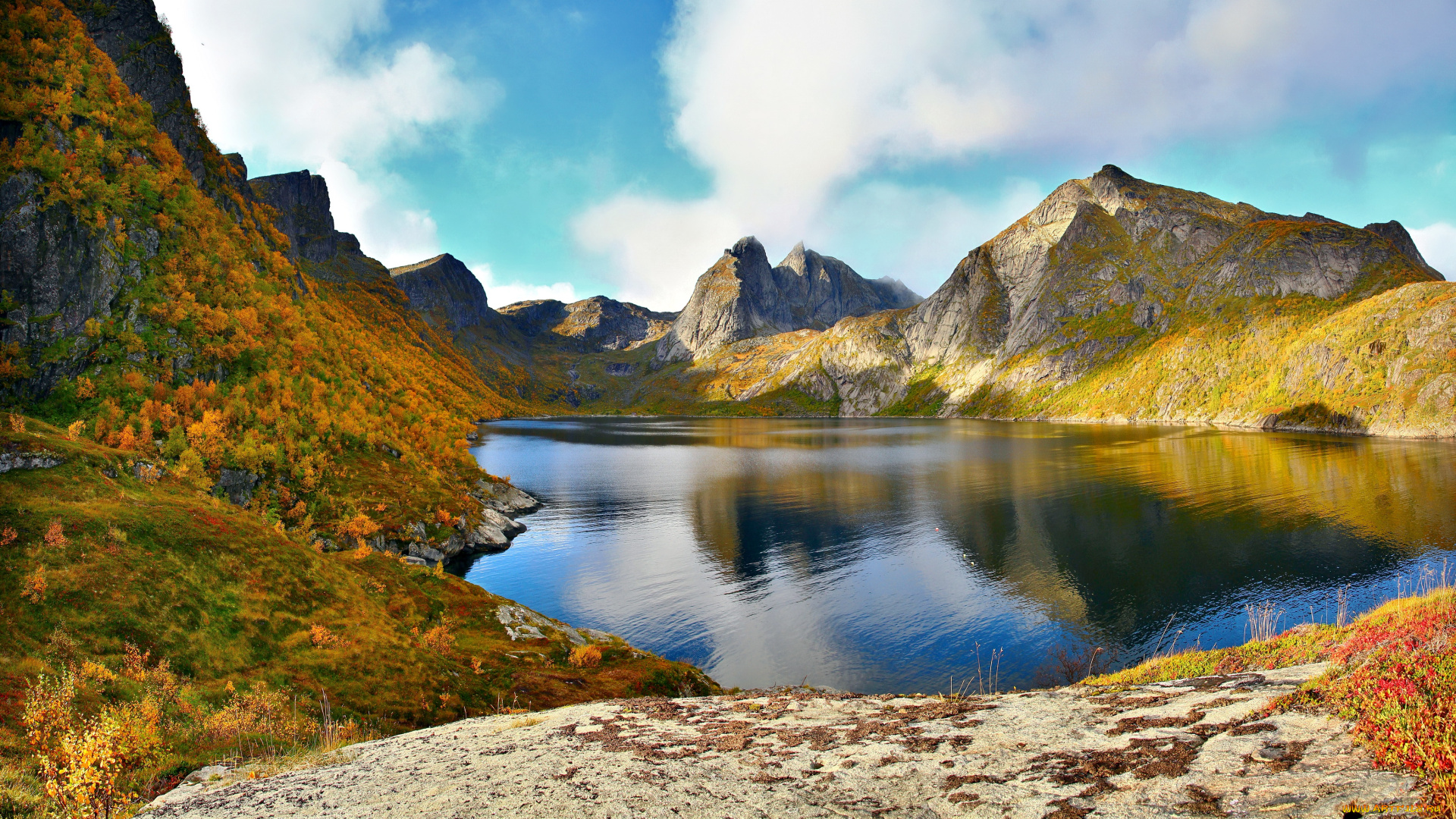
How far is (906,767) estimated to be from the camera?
8781mm

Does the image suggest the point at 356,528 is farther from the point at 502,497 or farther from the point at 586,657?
the point at 502,497

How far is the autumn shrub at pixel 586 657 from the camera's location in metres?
27.1

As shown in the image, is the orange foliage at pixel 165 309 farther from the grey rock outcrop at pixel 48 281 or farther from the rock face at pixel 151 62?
the rock face at pixel 151 62

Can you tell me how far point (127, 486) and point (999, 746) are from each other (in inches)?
1179

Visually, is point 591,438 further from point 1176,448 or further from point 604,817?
point 604,817

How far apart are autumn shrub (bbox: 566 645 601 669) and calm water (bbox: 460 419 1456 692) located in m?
6.94

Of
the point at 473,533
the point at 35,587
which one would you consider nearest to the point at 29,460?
the point at 35,587

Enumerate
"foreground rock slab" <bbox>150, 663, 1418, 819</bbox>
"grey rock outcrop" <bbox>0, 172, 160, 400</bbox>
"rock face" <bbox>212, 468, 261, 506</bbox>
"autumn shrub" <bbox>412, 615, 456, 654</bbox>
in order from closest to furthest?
"foreground rock slab" <bbox>150, 663, 1418, 819</bbox>
"autumn shrub" <bbox>412, 615, 456, 654</bbox>
"grey rock outcrop" <bbox>0, 172, 160, 400</bbox>
"rock face" <bbox>212, 468, 261, 506</bbox>

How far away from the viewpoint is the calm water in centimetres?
3381

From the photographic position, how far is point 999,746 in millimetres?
9141

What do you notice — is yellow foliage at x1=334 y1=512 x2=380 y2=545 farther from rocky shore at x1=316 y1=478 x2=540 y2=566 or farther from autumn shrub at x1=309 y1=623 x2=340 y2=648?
autumn shrub at x1=309 y1=623 x2=340 y2=648

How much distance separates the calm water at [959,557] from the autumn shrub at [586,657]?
6.94 metres

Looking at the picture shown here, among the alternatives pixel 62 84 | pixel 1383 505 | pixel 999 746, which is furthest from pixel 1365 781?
pixel 1383 505

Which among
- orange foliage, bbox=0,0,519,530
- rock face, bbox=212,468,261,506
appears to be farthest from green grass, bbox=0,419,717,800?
orange foliage, bbox=0,0,519,530
